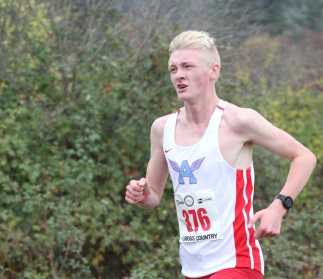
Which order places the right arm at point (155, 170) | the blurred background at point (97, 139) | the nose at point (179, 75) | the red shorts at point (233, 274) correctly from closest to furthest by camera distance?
the red shorts at point (233, 274)
the nose at point (179, 75)
the right arm at point (155, 170)
the blurred background at point (97, 139)

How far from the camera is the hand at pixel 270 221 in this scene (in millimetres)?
4137

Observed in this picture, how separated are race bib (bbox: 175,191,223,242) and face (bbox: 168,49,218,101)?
1.60ft

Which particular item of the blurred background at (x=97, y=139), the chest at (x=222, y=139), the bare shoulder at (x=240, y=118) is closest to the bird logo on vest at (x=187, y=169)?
the chest at (x=222, y=139)

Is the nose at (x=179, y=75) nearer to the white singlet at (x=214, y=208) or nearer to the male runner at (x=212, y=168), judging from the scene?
the male runner at (x=212, y=168)

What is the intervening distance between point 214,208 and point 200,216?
9 centimetres

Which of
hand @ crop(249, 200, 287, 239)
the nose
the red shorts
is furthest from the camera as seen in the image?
Answer: the nose

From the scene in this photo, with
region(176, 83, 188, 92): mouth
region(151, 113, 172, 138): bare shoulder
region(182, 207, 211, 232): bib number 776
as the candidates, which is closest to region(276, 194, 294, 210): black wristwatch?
region(182, 207, 211, 232): bib number 776

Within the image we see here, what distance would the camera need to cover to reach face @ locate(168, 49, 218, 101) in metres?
4.60

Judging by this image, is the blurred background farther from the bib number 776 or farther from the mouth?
the mouth

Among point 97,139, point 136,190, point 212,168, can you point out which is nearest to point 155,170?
point 136,190

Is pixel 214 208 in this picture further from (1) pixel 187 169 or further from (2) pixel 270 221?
(2) pixel 270 221

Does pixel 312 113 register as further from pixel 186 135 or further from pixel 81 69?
pixel 186 135

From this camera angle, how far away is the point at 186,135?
4.70m

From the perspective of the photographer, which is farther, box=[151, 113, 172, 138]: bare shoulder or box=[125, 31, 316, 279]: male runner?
box=[151, 113, 172, 138]: bare shoulder
